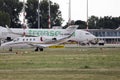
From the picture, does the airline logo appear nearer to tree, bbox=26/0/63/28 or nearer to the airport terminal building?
tree, bbox=26/0/63/28

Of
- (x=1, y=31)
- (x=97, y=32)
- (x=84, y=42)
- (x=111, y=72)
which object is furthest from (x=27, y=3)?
(x=111, y=72)

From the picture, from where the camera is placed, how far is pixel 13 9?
170625mm

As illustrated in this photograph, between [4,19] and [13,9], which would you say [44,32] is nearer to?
[4,19]

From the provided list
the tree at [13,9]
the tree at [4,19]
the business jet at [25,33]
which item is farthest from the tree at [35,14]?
the business jet at [25,33]

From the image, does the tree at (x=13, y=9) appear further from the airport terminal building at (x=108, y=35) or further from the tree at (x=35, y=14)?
the airport terminal building at (x=108, y=35)

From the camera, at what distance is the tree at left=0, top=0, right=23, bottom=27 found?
6649 inches

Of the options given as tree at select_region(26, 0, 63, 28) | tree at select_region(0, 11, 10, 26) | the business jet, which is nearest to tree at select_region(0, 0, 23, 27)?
tree at select_region(26, 0, 63, 28)

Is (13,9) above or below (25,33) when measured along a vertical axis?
above

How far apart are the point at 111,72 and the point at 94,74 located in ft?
5.35

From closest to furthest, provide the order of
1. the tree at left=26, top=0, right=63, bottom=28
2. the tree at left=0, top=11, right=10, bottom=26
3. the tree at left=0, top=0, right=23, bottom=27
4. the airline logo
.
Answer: the airline logo, the tree at left=0, top=11, right=10, bottom=26, the tree at left=0, top=0, right=23, bottom=27, the tree at left=26, top=0, right=63, bottom=28

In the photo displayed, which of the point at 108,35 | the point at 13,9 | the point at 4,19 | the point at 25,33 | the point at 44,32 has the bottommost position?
the point at 108,35

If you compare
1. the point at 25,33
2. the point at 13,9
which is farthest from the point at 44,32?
the point at 13,9

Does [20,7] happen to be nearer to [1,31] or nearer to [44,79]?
[1,31]

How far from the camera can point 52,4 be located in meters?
182
